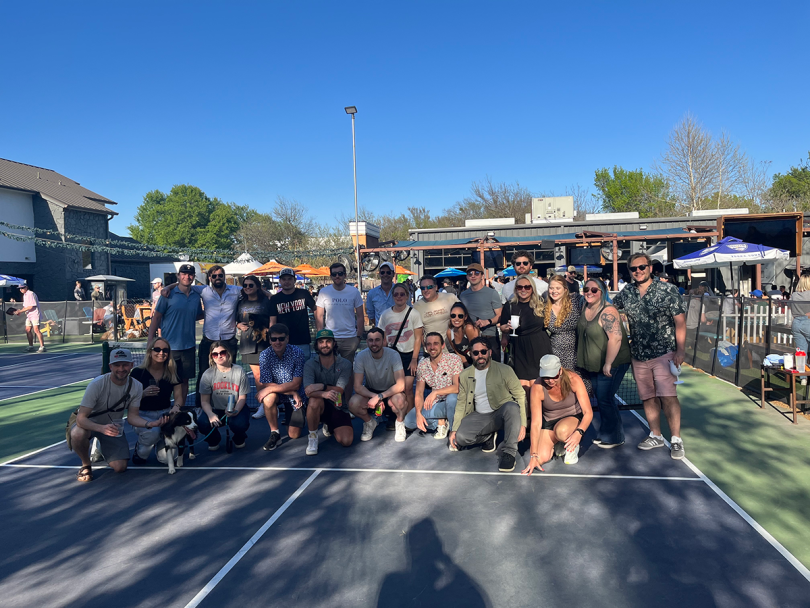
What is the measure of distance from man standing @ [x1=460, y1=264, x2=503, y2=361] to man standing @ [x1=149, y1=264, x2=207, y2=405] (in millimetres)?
3601

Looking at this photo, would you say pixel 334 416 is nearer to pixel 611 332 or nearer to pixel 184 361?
pixel 184 361

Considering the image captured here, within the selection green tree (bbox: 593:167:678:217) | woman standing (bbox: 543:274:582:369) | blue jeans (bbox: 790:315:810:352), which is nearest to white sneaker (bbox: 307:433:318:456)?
woman standing (bbox: 543:274:582:369)

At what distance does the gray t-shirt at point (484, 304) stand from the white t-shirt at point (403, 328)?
82 cm

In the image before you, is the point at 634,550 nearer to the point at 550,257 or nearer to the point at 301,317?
the point at 301,317

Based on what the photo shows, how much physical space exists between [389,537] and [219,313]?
414 cm

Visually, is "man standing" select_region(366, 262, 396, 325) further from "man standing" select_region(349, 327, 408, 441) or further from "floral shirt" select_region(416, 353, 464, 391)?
"floral shirt" select_region(416, 353, 464, 391)

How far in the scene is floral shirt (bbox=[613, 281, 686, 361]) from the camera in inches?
209

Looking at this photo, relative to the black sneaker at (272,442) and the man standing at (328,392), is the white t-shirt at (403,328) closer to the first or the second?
the man standing at (328,392)

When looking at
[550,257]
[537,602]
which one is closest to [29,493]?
[537,602]

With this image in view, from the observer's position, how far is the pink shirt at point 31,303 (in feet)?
48.9

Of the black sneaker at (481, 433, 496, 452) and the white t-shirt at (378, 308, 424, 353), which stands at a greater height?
the white t-shirt at (378, 308, 424, 353)

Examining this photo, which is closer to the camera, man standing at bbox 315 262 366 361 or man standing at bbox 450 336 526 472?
man standing at bbox 450 336 526 472

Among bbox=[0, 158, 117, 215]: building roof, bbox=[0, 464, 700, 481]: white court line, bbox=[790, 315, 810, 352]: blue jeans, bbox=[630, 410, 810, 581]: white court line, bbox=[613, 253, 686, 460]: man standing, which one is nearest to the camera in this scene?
bbox=[630, 410, 810, 581]: white court line

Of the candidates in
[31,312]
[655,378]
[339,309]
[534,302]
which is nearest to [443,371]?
[534,302]
